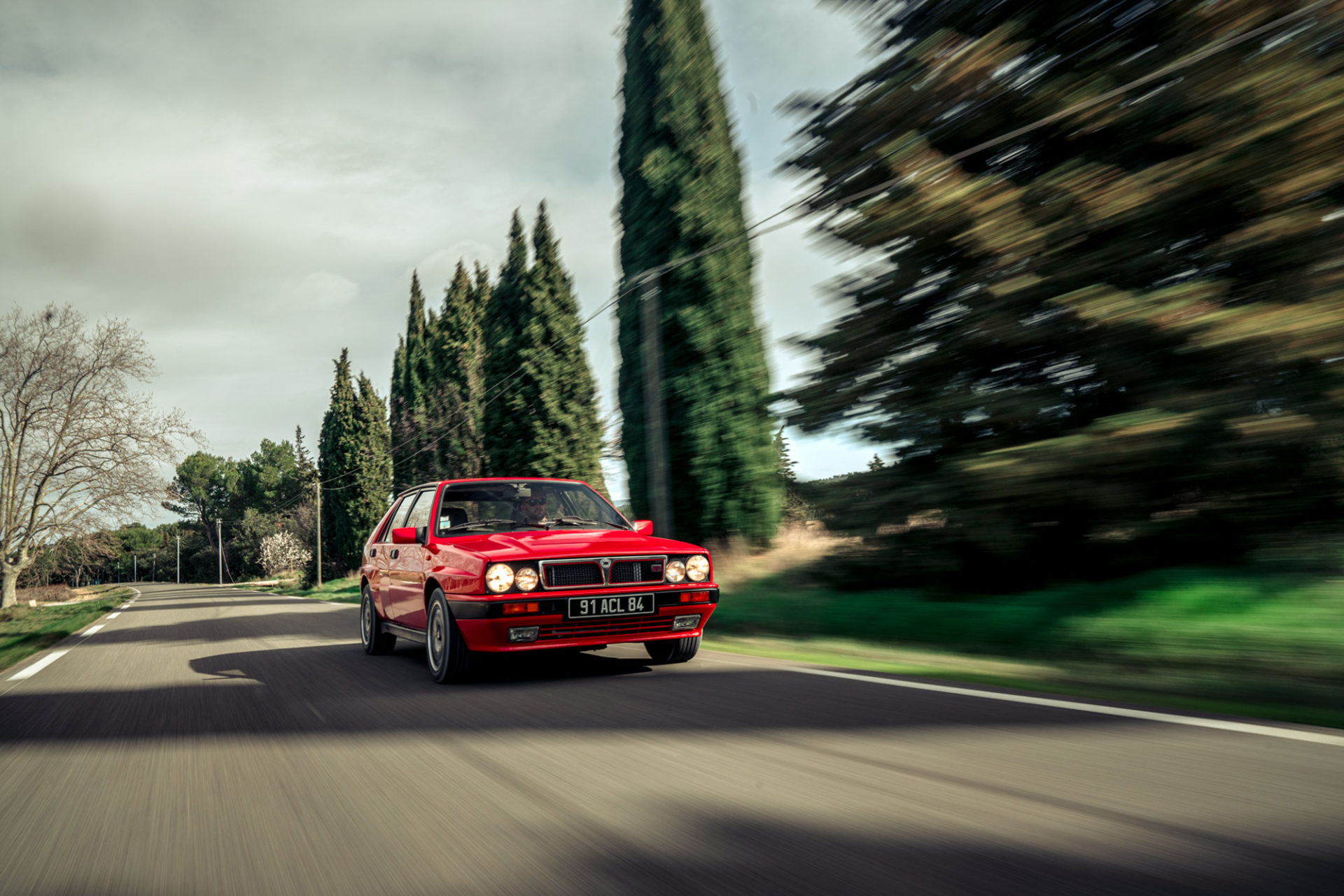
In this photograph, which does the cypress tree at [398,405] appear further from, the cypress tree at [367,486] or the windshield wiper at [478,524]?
the windshield wiper at [478,524]

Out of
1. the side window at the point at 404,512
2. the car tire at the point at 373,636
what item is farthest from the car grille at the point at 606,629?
the car tire at the point at 373,636

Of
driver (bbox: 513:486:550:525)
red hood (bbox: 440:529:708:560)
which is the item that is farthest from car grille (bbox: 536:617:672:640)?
driver (bbox: 513:486:550:525)

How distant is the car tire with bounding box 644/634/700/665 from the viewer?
7.44 metres

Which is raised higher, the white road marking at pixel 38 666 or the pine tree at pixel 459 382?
the pine tree at pixel 459 382

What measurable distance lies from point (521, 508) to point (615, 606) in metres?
1.98

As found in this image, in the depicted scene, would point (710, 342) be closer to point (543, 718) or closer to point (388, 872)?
point (543, 718)

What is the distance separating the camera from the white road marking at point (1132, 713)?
417 cm

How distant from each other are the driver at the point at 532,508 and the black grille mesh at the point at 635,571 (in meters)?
1.40

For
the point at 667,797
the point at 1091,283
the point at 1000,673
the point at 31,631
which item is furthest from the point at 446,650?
the point at 31,631

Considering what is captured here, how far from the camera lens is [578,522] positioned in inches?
314

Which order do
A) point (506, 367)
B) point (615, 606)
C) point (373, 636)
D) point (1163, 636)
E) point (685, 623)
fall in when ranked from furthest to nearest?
1. point (506, 367)
2. point (373, 636)
3. point (685, 623)
4. point (615, 606)
5. point (1163, 636)

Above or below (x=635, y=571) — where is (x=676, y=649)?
below

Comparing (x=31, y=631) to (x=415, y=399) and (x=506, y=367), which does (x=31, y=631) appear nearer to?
(x=506, y=367)

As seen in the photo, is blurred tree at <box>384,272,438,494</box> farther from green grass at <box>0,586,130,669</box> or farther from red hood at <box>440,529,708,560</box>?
red hood at <box>440,529,708,560</box>
